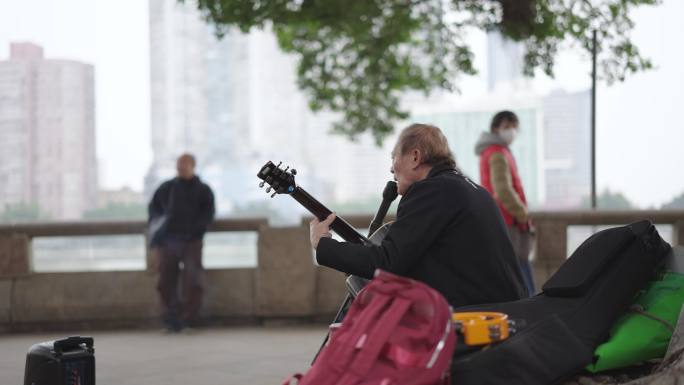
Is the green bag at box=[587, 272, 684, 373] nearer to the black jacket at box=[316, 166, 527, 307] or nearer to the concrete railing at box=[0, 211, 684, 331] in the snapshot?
the black jacket at box=[316, 166, 527, 307]

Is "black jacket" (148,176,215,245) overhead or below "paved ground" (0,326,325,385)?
overhead

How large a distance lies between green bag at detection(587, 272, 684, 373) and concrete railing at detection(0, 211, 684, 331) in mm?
5513

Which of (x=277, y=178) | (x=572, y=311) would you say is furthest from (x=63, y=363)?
(x=572, y=311)

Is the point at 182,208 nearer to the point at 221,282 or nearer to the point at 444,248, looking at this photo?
the point at 221,282

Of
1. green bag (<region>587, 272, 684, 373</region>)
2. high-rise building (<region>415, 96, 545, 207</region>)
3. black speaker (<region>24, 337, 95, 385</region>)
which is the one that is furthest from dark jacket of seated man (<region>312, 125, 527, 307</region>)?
high-rise building (<region>415, 96, 545, 207</region>)

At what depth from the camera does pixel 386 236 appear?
423cm

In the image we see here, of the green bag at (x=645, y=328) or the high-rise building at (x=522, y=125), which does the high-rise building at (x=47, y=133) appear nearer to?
the high-rise building at (x=522, y=125)

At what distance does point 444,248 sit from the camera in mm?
4285

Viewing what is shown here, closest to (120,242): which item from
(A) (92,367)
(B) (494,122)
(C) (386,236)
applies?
(B) (494,122)

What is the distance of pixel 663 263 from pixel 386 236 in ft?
4.09

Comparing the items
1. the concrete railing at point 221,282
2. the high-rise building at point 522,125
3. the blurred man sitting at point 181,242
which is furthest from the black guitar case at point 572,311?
the high-rise building at point 522,125

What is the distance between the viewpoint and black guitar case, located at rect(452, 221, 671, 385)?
3.60m

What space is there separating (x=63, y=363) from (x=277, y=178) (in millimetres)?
1503

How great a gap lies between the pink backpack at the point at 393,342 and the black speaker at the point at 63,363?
71.8 inches
